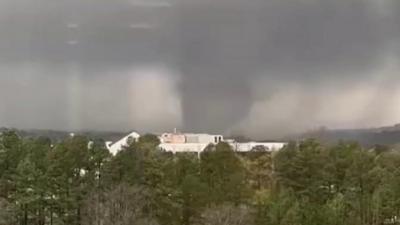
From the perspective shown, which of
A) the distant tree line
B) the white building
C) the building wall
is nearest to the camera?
the distant tree line

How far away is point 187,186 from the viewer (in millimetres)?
13945

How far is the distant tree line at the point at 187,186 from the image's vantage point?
41.8 feet

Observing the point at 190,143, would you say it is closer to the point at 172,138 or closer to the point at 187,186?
the point at 172,138

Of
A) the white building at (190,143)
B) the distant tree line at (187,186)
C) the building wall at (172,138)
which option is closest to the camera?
the distant tree line at (187,186)

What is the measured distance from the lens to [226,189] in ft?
47.7

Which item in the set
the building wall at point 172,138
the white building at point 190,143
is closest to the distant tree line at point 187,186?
the white building at point 190,143

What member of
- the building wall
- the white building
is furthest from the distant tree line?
the building wall

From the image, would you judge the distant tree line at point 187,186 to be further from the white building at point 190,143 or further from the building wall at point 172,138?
the building wall at point 172,138

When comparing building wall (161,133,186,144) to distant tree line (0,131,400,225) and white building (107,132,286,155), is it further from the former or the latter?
distant tree line (0,131,400,225)

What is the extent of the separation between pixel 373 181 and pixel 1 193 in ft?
24.7

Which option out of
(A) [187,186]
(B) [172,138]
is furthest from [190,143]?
(A) [187,186]

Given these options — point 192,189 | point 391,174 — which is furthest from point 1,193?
point 391,174

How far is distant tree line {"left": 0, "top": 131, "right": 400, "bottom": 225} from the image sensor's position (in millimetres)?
12742

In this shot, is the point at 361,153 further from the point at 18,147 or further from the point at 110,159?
the point at 18,147
